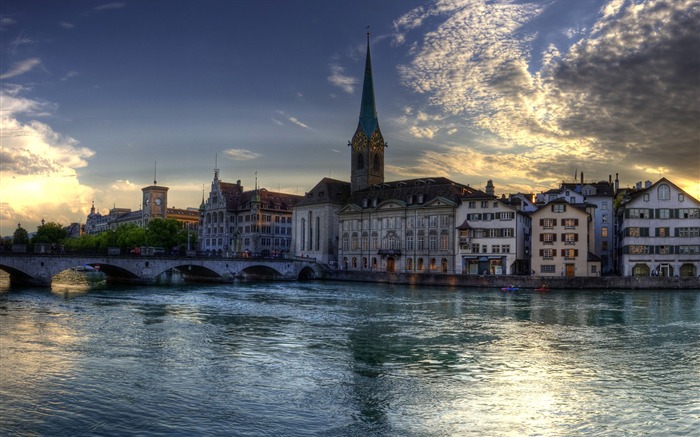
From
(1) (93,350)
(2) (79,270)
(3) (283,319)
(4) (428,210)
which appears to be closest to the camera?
(1) (93,350)

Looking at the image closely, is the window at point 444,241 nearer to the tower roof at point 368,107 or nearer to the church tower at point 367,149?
the church tower at point 367,149

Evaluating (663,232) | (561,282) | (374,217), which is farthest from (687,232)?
(374,217)

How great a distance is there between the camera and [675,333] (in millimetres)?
31422

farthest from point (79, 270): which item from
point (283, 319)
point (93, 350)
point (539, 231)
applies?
point (93, 350)

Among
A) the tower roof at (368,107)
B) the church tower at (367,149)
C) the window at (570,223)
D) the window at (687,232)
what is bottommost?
the window at (687,232)

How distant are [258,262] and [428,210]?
83.2ft

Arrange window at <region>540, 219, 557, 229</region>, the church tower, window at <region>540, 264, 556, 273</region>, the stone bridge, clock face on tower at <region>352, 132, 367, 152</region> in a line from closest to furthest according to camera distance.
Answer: the stone bridge → window at <region>540, 219, 557, 229</region> → window at <region>540, 264, 556, 273</region> → the church tower → clock face on tower at <region>352, 132, 367, 152</region>

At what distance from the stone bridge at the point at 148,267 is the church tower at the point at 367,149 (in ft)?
89.2

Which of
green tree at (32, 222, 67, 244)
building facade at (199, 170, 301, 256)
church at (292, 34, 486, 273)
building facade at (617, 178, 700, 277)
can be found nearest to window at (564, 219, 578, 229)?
building facade at (617, 178, 700, 277)

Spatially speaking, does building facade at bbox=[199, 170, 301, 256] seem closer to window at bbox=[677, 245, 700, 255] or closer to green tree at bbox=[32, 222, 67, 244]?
green tree at bbox=[32, 222, 67, 244]

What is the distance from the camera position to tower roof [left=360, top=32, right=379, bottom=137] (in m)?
122

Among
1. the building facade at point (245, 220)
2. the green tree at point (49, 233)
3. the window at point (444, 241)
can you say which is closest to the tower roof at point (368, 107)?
the building facade at point (245, 220)

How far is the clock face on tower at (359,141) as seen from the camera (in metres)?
120

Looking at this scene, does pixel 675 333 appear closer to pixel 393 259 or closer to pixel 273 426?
pixel 273 426
